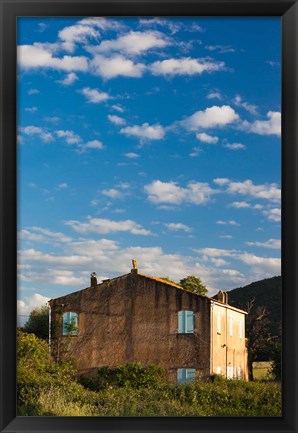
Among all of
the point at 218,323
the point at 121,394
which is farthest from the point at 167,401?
the point at 218,323

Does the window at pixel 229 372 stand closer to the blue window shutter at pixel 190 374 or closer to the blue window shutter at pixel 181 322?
the blue window shutter at pixel 190 374

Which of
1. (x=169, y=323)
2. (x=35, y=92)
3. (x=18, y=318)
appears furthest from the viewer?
(x=169, y=323)

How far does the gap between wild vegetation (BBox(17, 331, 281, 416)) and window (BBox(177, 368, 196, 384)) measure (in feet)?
0.79

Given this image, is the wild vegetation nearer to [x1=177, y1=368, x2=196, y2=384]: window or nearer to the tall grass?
the tall grass

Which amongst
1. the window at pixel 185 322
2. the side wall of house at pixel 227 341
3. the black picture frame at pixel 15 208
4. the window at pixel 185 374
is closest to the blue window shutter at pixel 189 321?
the window at pixel 185 322

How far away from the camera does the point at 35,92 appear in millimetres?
3990

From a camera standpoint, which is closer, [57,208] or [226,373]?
[57,208]

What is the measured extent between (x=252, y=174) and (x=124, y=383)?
1.77m

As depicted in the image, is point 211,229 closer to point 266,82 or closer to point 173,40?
point 266,82

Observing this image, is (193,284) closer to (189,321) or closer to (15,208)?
(189,321)

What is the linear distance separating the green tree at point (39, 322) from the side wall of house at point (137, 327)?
0.95ft

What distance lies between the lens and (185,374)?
5184mm

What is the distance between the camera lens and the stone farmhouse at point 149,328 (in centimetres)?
498

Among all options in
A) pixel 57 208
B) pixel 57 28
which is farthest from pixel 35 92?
pixel 57 208
